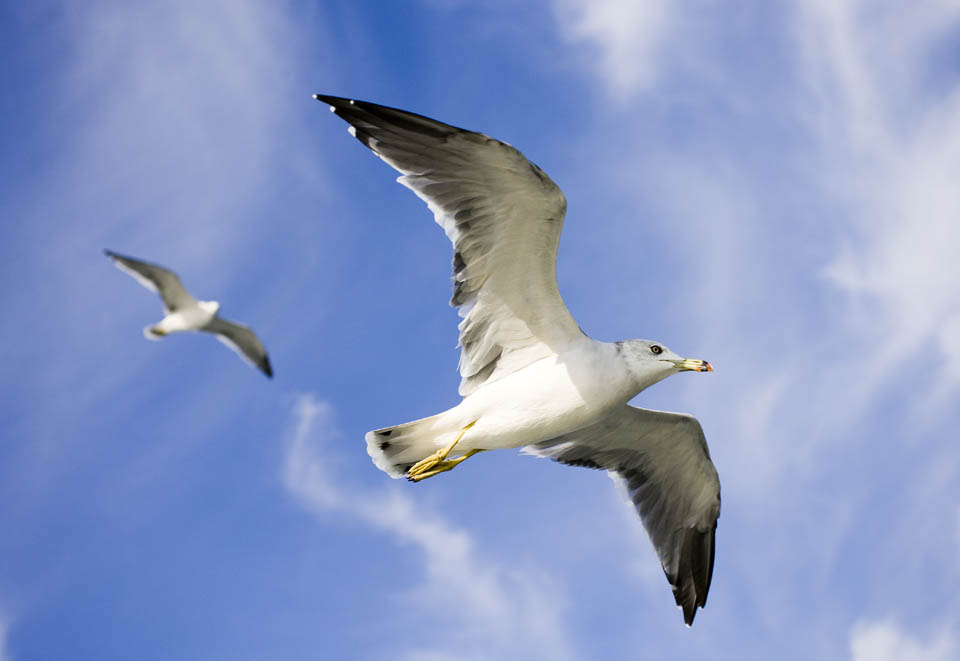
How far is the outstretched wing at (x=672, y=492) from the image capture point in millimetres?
8930

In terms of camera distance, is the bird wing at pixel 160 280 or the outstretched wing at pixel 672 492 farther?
the outstretched wing at pixel 672 492

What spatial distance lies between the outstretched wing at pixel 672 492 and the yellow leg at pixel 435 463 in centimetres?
143

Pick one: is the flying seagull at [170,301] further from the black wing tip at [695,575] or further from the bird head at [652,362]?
the black wing tip at [695,575]

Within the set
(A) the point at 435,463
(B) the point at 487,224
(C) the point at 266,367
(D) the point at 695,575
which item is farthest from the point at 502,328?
(D) the point at 695,575

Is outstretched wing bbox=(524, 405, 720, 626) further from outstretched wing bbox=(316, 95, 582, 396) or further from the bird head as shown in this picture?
outstretched wing bbox=(316, 95, 582, 396)

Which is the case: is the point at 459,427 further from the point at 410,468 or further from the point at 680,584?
the point at 680,584

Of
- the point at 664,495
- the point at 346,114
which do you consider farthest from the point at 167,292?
the point at 664,495

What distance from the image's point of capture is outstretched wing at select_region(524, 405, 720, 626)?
8.93m

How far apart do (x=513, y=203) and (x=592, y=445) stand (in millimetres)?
2811

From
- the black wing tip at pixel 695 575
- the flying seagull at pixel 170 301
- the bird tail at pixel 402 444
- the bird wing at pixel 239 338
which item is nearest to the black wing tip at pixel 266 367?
the bird wing at pixel 239 338

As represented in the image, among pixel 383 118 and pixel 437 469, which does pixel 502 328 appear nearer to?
pixel 437 469

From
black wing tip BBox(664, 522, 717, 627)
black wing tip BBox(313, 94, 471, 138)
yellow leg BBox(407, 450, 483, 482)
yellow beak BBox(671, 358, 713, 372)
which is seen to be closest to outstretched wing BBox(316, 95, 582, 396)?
black wing tip BBox(313, 94, 471, 138)

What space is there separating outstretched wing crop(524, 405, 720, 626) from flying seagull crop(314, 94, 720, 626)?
245mm

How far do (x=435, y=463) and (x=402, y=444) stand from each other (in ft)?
1.04
